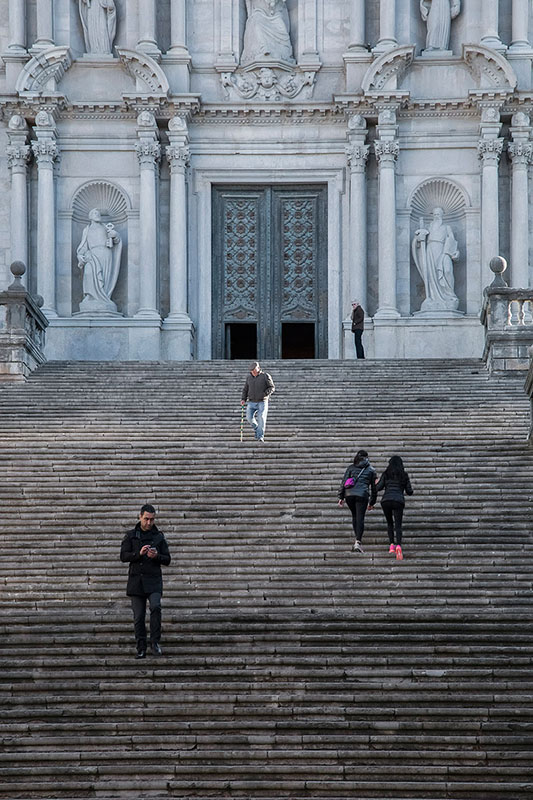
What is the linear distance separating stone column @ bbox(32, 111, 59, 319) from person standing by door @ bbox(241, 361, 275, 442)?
11365 millimetres

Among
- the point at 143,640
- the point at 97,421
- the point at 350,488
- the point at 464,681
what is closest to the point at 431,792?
the point at 464,681

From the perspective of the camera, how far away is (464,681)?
17.7 meters

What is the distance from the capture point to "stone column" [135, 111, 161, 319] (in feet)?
119

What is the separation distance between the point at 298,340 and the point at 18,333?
377 inches

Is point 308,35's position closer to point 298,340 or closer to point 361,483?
point 298,340

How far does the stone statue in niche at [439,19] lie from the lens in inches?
1470

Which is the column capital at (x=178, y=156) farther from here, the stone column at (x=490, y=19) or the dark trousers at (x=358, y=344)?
the stone column at (x=490, y=19)

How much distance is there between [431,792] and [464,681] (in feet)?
6.66

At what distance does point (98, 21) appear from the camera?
3772 centimetres

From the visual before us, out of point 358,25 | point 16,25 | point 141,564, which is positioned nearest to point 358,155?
point 358,25

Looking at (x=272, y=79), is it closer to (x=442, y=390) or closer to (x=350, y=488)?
(x=442, y=390)

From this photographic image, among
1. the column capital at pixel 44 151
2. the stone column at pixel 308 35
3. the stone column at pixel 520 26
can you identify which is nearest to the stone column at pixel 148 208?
the column capital at pixel 44 151

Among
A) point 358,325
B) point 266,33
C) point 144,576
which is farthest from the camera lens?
point 266,33

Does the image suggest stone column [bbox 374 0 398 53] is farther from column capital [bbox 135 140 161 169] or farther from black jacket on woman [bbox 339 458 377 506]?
black jacket on woman [bbox 339 458 377 506]
